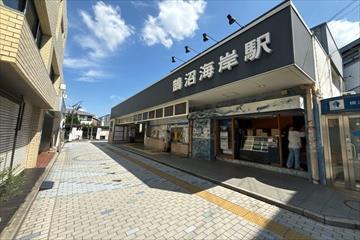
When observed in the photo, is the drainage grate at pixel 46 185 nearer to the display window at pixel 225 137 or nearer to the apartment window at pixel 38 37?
the apartment window at pixel 38 37

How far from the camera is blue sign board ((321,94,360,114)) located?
16.7 feet

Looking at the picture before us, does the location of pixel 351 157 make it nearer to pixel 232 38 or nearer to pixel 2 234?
pixel 232 38

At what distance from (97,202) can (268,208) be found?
4.23 meters

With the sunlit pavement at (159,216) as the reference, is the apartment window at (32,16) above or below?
above

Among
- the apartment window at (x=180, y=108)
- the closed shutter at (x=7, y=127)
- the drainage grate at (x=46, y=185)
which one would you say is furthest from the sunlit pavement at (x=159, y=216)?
the apartment window at (x=180, y=108)

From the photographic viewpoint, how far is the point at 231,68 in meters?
5.70

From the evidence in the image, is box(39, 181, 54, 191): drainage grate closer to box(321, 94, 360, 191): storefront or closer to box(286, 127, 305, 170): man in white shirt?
box(286, 127, 305, 170): man in white shirt

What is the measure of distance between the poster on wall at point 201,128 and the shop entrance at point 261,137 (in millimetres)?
700

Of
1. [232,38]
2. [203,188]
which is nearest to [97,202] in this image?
[203,188]

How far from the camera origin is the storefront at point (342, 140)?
5.15 metres

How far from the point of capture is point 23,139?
657cm

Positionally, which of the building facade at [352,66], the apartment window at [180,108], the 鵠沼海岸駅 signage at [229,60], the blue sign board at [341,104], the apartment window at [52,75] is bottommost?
the blue sign board at [341,104]

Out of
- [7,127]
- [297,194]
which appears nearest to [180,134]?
[297,194]

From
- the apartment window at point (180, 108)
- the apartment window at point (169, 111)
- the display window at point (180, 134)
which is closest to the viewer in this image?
the apartment window at point (180, 108)
